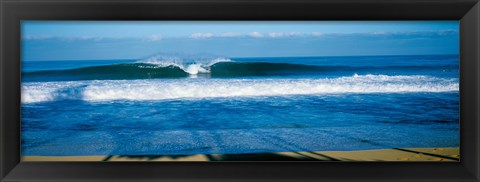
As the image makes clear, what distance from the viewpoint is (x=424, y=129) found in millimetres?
2113

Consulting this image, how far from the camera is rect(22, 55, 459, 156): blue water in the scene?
209cm

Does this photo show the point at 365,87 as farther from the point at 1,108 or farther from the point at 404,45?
the point at 1,108

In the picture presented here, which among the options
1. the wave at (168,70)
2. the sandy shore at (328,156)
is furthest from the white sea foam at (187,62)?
the sandy shore at (328,156)

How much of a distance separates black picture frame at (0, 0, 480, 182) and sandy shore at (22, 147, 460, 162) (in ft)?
0.36

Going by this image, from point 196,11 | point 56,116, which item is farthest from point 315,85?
point 56,116

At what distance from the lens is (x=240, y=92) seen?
217 centimetres

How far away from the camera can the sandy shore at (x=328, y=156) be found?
6.73 feet

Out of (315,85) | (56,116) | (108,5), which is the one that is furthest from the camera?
(315,85)

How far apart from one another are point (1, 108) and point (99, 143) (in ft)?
1.58

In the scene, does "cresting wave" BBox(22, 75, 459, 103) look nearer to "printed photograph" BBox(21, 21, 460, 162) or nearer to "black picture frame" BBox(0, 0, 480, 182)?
"printed photograph" BBox(21, 21, 460, 162)

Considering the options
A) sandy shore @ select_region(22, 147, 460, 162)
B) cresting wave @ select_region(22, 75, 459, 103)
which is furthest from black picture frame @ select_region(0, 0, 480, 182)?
cresting wave @ select_region(22, 75, 459, 103)

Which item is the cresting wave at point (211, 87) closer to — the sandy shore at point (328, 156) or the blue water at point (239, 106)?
the blue water at point (239, 106)

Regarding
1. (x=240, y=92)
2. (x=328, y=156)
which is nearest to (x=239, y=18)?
(x=240, y=92)

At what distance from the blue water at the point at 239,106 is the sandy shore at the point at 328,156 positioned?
0.03 meters
